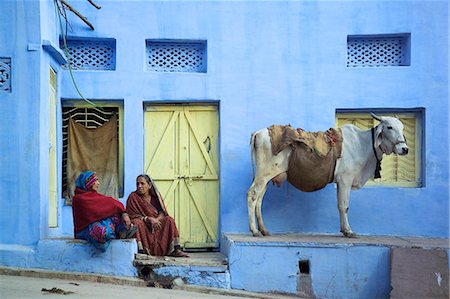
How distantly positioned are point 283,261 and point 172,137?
250 centimetres

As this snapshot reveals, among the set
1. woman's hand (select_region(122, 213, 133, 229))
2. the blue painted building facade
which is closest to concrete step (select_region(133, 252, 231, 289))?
woman's hand (select_region(122, 213, 133, 229))

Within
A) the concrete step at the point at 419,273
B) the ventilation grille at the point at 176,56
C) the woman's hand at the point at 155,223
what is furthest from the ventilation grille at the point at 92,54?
the concrete step at the point at 419,273

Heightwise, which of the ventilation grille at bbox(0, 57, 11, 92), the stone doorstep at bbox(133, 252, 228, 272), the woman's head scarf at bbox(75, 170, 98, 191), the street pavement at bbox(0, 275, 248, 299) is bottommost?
the street pavement at bbox(0, 275, 248, 299)

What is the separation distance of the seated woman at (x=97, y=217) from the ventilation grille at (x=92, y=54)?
2202mm

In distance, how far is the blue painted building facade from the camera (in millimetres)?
9258

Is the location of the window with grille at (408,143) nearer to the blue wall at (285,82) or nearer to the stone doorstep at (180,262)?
the blue wall at (285,82)

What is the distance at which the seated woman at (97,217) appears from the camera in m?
7.66

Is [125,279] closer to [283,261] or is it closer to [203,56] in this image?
[283,261]

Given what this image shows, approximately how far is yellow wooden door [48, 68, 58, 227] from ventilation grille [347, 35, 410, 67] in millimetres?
4227

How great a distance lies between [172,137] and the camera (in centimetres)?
941

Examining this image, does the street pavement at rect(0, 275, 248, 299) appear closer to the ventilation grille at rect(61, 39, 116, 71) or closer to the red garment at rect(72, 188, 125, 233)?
the red garment at rect(72, 188, 125, 233)

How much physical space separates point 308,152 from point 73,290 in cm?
350

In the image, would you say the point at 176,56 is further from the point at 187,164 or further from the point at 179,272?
the point at 179,272

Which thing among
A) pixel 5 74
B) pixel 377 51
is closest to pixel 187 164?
pixel 5 74
